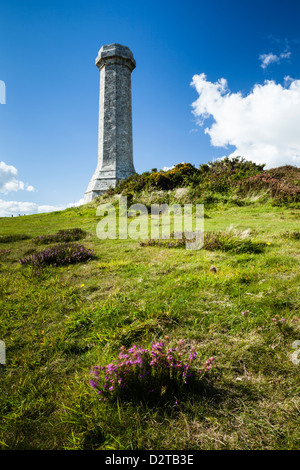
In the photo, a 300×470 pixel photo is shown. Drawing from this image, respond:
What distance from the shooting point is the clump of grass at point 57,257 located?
18.1ft

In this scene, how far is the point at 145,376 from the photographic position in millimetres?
1852

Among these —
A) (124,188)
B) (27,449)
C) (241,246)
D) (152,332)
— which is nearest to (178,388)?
(152,332)

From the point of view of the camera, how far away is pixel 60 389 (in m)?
2.00

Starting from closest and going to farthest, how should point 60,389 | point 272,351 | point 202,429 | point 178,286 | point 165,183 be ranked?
point 202,429
point 60,389
point 272,351
point 178,286
point 165,183

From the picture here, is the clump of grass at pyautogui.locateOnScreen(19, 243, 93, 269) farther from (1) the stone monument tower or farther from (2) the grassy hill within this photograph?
(1) the stone monument tower

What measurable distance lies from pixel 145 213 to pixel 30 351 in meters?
11.6

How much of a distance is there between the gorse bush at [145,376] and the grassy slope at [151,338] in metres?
0.09

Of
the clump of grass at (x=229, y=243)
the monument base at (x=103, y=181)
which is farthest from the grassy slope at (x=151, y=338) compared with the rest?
the monument base at (x=103, y=181)

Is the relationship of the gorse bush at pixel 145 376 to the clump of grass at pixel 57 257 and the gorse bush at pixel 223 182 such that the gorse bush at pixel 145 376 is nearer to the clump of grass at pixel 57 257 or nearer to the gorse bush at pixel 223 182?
the clump of grass at pixel 57 257

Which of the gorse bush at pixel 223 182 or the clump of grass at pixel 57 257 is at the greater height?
the gorse bush at pixel 223 182

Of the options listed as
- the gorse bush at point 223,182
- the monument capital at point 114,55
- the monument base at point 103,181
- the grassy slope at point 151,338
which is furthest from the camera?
the monument capital at point 114,55

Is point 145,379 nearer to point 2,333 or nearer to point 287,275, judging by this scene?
point 2,333

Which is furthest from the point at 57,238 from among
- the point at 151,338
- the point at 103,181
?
the point at 103,181

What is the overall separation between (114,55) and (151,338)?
33.0m
